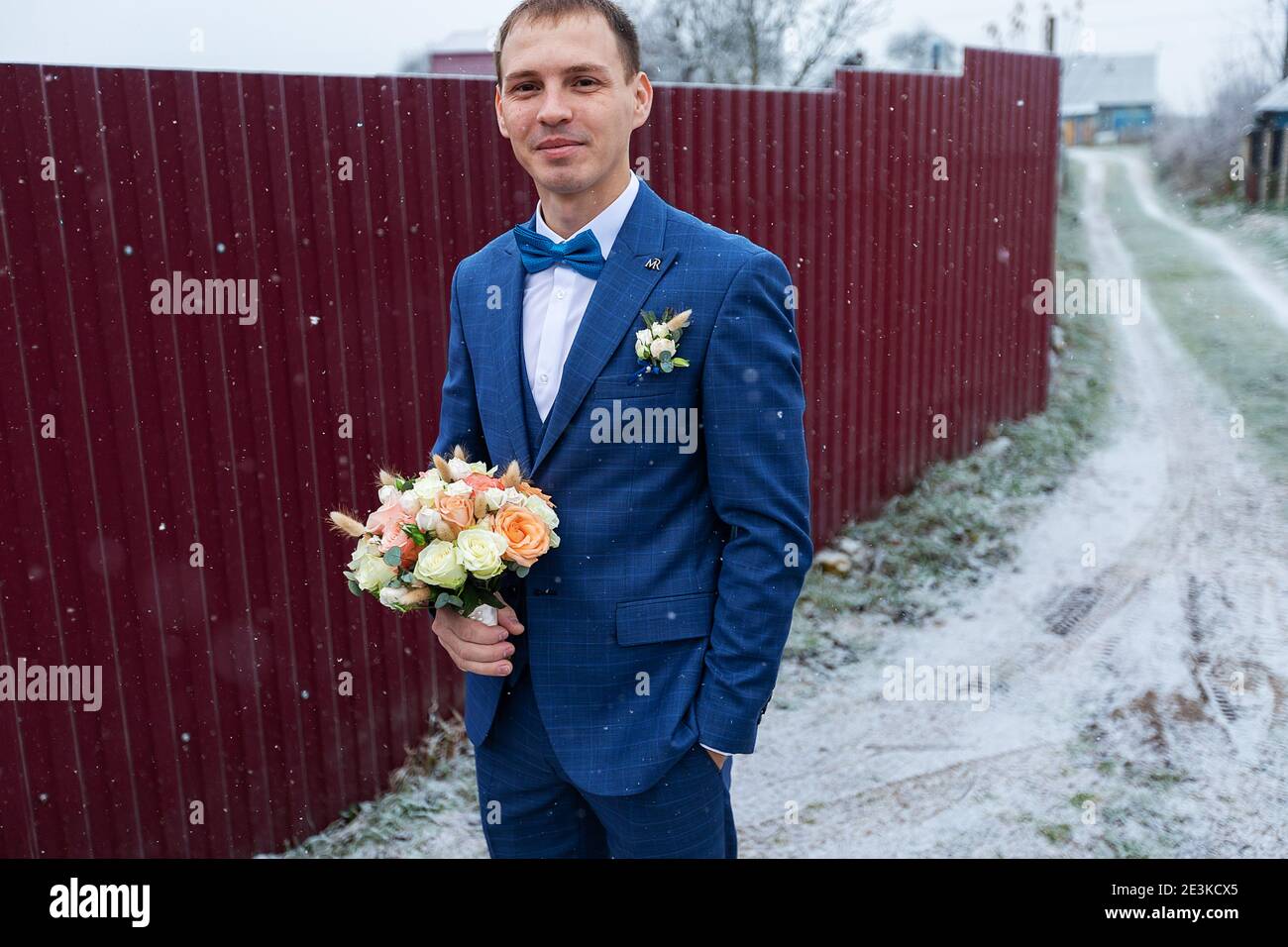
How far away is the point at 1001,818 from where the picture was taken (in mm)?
3814

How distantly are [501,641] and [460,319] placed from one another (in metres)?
0.78

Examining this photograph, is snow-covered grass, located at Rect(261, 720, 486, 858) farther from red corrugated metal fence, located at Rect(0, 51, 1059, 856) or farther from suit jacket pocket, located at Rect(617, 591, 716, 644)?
suit jacket pocket, located at Rect(617, 591, 716, 644)

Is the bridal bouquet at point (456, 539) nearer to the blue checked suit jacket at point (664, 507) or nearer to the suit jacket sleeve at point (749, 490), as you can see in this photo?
the blue checked suit jacket at point (664, 507)

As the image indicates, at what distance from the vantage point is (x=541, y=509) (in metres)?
2.00

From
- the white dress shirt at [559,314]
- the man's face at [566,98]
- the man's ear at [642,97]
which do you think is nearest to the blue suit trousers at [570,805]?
the white dress shirt at [559,314]

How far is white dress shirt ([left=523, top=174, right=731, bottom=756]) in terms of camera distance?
2158 mm

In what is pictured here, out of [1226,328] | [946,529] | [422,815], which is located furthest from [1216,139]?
[422,815]

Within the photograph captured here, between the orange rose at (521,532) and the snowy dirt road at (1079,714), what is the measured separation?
2.35 meters

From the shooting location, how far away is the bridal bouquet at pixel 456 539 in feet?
6.36

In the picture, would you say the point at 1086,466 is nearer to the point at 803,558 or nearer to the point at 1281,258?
the point at 803,558

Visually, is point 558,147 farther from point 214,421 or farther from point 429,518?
point 214,421

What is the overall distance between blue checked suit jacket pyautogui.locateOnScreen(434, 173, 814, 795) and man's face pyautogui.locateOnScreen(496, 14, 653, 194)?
164 mm

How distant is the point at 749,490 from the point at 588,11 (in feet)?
3.43

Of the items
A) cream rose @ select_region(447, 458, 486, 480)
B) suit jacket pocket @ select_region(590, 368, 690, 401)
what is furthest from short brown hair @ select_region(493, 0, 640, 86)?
cream rose @ select_region(447, 458, 486, 480)
